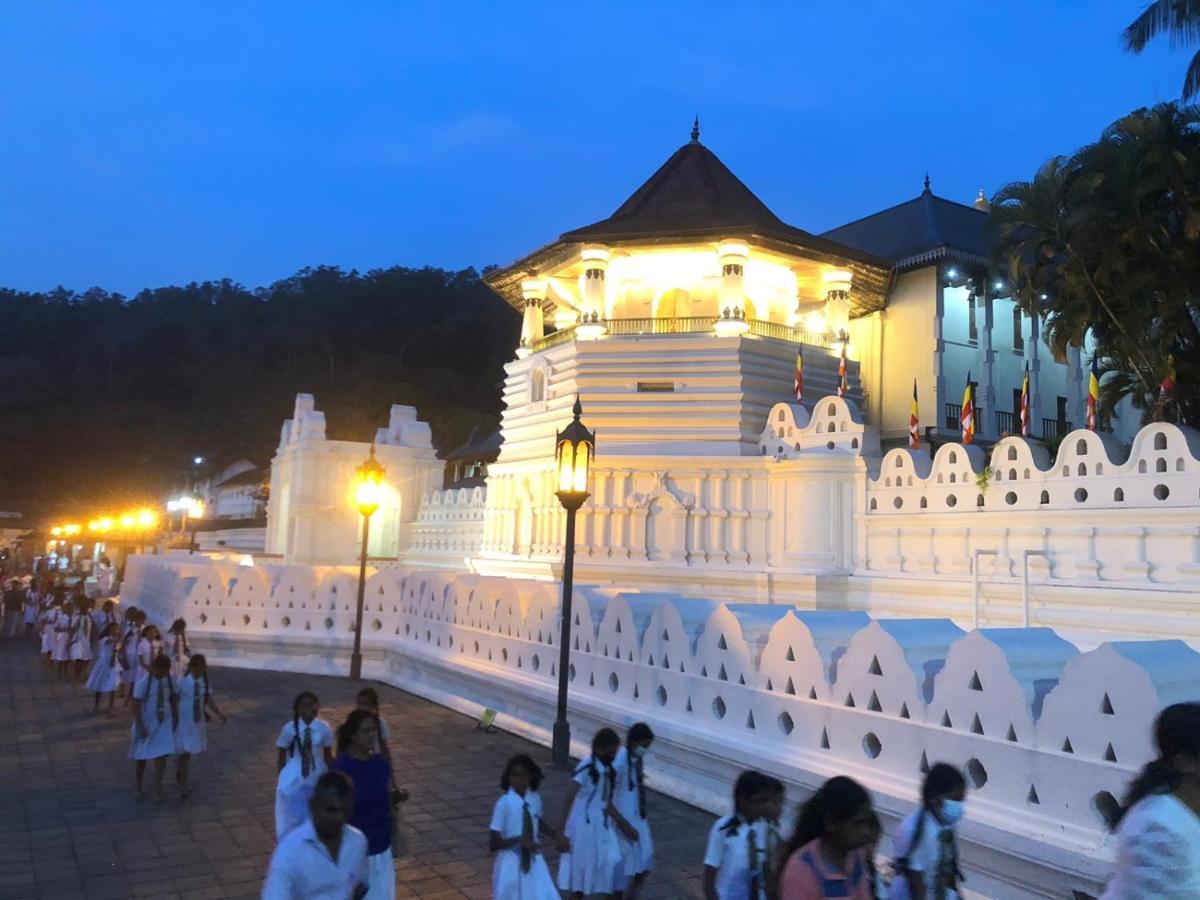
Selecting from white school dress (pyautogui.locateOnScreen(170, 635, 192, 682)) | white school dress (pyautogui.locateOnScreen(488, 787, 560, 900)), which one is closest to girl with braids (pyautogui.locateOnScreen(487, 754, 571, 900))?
white school dress (pyautogui.locateOnScreen(488, 787, 560, 900))

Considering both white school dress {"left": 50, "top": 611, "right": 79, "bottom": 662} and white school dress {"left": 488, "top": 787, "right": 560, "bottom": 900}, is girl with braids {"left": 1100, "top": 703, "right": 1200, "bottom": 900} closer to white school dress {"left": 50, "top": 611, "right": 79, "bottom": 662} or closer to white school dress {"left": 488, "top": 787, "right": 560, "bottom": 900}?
white school dress {"left": 488, "top": 787, "right": 560, "bottom": 900}

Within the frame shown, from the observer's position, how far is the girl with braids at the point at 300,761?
5.48 meters

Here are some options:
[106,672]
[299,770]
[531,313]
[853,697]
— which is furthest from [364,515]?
[853,697]

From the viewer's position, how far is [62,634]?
631 inches

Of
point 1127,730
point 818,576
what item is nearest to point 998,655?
point 1127,730

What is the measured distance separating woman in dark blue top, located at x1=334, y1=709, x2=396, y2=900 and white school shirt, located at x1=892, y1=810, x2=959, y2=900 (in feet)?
8.80

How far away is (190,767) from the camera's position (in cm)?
952

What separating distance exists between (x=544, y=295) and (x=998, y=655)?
69.0 ft

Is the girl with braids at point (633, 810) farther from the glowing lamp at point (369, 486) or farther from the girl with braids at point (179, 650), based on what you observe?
the glowing lamp at point (369, 486)

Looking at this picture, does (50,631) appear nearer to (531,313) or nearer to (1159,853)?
(531,313)

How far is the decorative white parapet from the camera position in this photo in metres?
5.10

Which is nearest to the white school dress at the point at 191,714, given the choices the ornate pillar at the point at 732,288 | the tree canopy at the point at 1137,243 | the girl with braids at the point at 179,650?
the girl with braids at the point at 179,650

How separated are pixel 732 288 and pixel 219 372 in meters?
62.1

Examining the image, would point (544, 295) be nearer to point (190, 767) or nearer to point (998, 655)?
point (190, 767)
